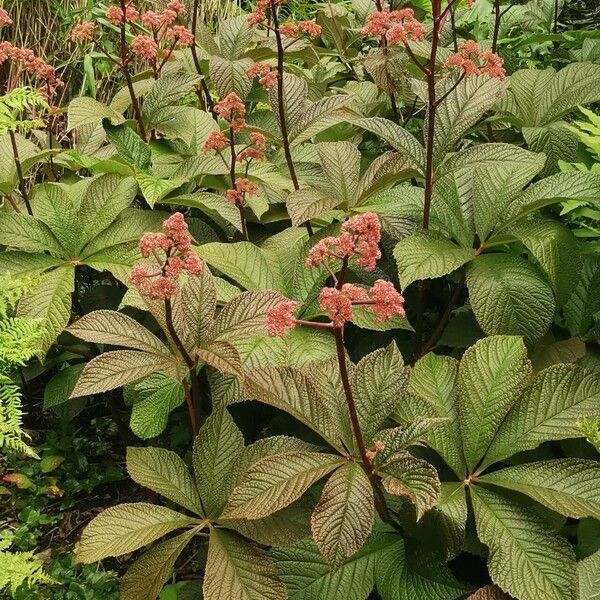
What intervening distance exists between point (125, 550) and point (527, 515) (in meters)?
0.71

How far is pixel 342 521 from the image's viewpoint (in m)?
1.21

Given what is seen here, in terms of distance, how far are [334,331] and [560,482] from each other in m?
0.53

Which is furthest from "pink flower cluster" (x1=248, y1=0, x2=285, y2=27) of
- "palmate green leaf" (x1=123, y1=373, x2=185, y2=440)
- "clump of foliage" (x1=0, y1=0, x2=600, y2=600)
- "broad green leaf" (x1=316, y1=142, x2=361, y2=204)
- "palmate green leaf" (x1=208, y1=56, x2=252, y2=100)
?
"palmate green leaf" (x1=123, y1=373, x2=185, y2=440)

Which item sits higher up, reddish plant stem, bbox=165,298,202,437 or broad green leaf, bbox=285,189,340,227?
broad green leaf, bbox=285,189,340,227

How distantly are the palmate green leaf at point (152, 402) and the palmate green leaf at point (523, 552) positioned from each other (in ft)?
2.23

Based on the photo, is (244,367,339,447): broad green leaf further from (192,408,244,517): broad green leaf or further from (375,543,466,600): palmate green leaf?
(375,543,466,600): palmate green leaf

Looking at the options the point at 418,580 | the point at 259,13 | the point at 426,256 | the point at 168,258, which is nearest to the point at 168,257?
the point at 168,258

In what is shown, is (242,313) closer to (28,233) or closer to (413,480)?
(413,480)

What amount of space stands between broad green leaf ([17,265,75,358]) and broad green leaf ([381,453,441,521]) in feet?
2.92

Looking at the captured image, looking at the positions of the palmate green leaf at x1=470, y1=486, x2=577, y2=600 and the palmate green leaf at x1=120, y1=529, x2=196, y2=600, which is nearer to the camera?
the palmate green leaf at x1=470, y1=486, x2=577, y2=600

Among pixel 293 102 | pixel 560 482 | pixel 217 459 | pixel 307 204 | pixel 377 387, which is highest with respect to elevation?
pixel 293 102

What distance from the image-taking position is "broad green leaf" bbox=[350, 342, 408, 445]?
134 centimetres

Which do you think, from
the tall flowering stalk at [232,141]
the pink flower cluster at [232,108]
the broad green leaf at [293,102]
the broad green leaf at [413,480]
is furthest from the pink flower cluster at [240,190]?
the broad green leaf at [413,480]

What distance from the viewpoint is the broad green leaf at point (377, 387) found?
52.7 inches
